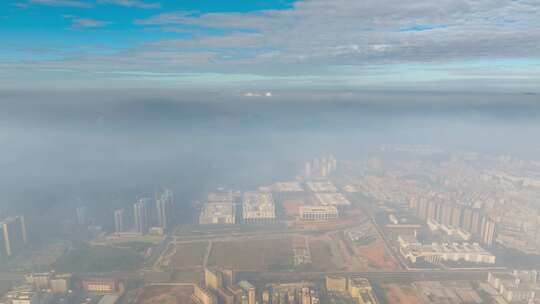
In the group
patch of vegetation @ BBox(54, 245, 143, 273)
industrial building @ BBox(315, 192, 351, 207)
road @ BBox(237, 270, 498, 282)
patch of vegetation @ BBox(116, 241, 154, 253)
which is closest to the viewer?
road @ BBox(237, 270, 498, 282)

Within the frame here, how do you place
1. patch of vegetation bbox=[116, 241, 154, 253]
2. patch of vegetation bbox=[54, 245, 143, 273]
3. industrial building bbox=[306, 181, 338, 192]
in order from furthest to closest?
industrial building bbox=[306, 181, 338, 192]
patch of vegetation bbox=[116, 241, 154, 253]
patch of vegetation bbox=[54, 245, 143, 273]

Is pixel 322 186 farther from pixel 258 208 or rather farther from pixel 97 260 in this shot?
pixel 97 260

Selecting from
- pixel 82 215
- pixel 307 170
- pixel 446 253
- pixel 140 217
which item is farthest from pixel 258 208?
pixel 446 253

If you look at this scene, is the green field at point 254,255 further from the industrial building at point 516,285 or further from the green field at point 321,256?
the industrial building at point 516,285

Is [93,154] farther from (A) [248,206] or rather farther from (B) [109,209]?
(A) [248,206]

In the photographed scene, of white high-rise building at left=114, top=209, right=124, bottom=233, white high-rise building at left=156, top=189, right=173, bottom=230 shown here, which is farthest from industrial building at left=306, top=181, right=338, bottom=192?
white high-rise building at left=114, top=209, right=124, bottom=233

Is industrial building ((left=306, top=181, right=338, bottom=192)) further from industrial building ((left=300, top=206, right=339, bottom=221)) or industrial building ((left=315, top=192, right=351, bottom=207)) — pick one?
industrial building ((left=300, top=206, right=339, bottom=221))

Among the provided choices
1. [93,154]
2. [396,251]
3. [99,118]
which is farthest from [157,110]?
[396,251]
